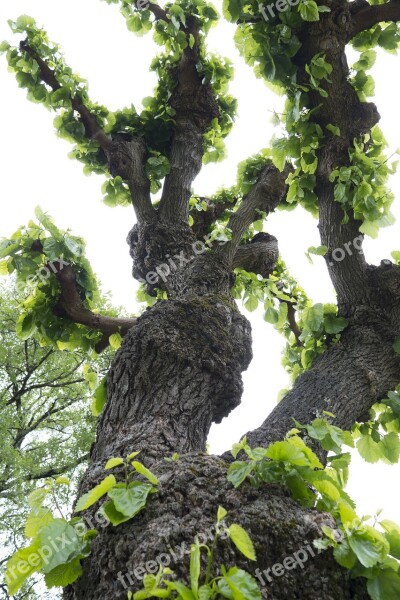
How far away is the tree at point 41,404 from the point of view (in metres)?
7.93

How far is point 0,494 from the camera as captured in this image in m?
7.34

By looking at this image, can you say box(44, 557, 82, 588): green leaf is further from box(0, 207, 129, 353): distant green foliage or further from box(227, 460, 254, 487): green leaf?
box(0, 207, 129, 353): distant green foliage

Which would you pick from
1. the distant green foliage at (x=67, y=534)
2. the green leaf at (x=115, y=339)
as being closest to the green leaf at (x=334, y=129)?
the green leaf at (x=115, y=339)

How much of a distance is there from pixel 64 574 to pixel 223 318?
1.58 meters

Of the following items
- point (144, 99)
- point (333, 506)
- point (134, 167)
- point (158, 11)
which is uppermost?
point (158, 11)

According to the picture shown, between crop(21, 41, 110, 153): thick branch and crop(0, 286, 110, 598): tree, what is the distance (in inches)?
165

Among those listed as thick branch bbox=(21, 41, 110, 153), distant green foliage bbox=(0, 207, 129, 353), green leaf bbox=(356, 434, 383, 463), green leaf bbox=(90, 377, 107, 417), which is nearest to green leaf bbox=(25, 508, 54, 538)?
green leaf bbox=(90, 377, 107, 417)

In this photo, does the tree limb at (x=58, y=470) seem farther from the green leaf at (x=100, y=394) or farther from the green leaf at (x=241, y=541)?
the green leaf at (x=241, y=541)

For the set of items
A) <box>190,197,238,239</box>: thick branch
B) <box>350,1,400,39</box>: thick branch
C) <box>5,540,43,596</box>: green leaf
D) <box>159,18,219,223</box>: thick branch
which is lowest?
<box>5,540,43,596</box>: green leaf

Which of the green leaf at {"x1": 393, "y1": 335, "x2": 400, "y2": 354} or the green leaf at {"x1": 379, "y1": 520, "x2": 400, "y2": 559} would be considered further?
the green leaf at {"x1": 393, "y1": 335, "x2": 400, "y2": 354}

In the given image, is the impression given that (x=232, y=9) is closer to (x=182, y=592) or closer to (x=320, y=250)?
(x=320, y=250)

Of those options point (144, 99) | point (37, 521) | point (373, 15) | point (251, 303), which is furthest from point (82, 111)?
point (37, 521)

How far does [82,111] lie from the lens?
4.42 meters

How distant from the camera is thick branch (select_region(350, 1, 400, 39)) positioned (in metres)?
3.44
